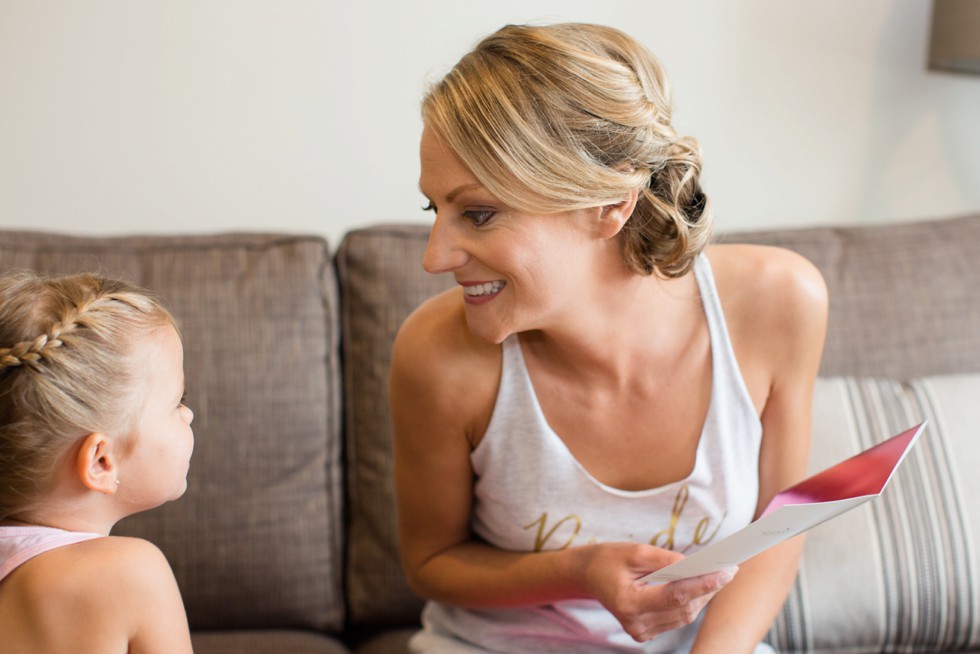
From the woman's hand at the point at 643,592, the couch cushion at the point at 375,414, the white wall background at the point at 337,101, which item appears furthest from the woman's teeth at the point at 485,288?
the white wall background at the point at 337,101

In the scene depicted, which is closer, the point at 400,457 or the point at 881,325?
the point at 400,457

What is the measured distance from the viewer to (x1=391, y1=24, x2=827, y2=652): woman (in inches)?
48.1

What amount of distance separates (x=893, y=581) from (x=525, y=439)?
24.2 inches

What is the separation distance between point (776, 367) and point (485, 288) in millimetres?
A: 429

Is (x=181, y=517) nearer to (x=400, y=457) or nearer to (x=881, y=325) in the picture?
(x=400, y=457)

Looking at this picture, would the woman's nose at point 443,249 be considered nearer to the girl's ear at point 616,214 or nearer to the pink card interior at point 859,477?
the girl's ear at point 616,214

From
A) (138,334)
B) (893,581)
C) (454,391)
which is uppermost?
(138,334)

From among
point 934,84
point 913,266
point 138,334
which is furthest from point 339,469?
point 934,84

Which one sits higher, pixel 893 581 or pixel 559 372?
pixel 559 372

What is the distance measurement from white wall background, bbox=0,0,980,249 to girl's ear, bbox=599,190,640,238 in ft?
2.65

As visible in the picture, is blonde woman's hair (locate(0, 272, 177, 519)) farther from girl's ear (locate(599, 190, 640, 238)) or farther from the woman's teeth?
girl's ear (locate(599, 190, 640, 238))

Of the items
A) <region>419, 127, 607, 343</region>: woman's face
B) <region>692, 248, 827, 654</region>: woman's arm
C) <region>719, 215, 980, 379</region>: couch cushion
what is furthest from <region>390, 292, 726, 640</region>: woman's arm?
<region>719, 215, 980, 379</region>: couch cushion

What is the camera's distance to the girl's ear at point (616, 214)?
1.16m

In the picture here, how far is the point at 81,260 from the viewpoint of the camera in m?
1.59
